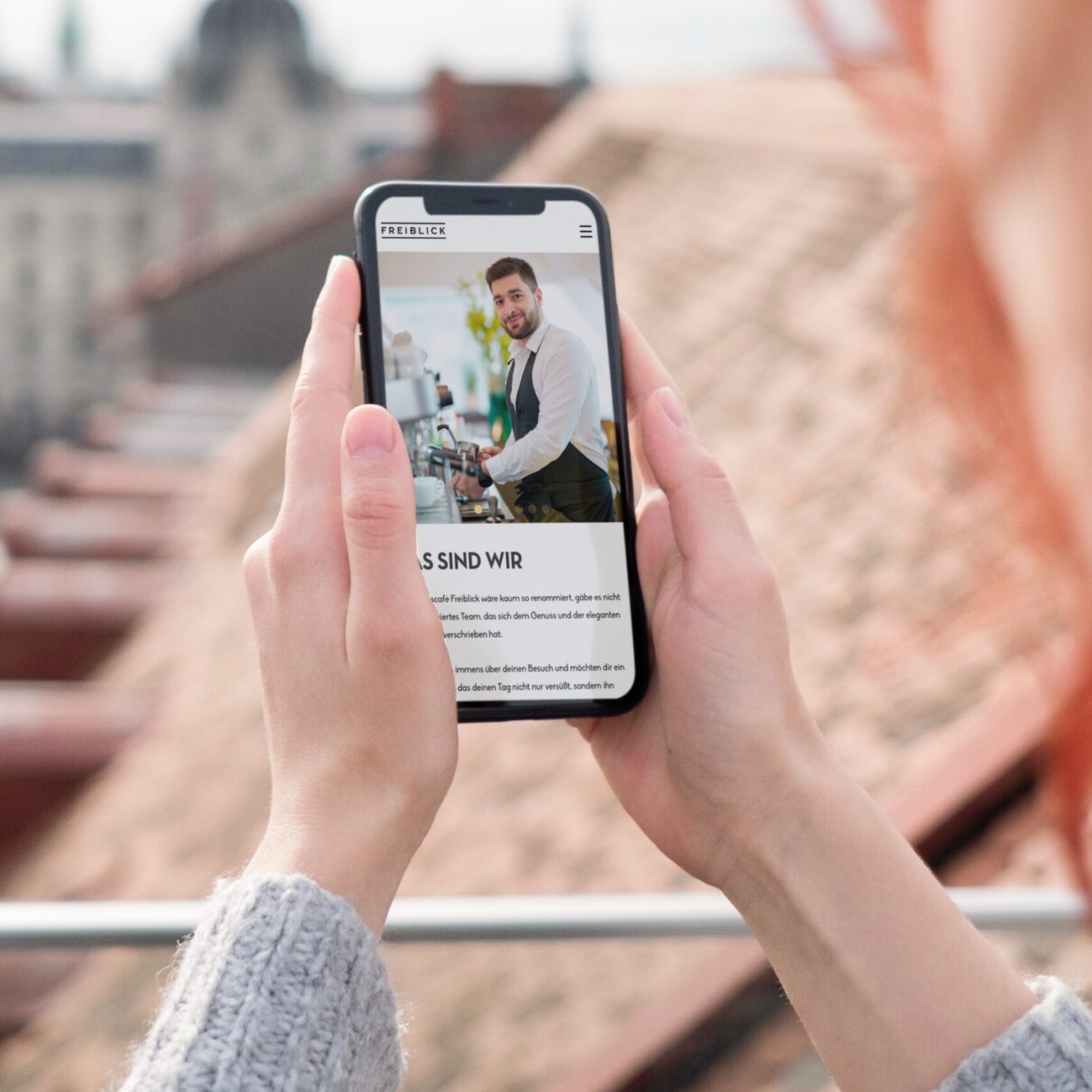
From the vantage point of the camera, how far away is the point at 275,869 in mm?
485

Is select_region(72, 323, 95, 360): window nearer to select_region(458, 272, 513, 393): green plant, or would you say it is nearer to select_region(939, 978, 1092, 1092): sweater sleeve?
select_region(458, 272, 513, 393): green plant

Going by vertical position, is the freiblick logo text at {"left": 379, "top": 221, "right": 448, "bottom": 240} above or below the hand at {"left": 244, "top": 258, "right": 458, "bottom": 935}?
above

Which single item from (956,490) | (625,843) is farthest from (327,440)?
(956,490)

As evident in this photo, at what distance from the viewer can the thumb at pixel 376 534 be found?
0.52 metres

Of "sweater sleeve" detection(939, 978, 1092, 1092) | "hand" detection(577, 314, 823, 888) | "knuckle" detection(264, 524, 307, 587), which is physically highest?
"knuckle" detection(264, 524, 307, 587)

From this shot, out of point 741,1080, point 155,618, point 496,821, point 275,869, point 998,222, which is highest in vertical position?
point 998,222

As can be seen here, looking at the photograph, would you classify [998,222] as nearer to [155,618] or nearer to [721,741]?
[721,741]

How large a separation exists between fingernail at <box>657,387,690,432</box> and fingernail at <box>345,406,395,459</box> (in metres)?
0.16

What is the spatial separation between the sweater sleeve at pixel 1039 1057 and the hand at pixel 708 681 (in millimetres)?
139

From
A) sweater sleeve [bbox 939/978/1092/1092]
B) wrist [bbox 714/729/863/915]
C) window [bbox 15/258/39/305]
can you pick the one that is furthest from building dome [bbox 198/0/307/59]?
sweater sleeve [bbox 939/978/1092/1092]

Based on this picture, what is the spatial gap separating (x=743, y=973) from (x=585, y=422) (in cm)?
80

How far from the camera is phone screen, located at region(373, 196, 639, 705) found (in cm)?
64

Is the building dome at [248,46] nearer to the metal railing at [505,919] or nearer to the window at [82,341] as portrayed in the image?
the window at [82,341]

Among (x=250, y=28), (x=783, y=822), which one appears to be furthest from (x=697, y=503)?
(x=250, y=28)
